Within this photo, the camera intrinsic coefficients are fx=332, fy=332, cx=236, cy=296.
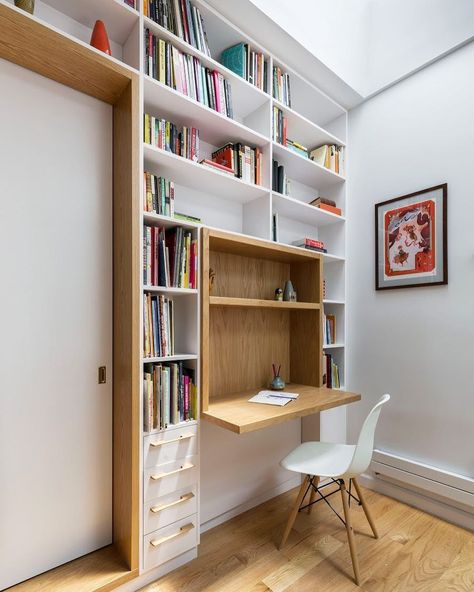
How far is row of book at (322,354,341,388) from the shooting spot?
2463mm

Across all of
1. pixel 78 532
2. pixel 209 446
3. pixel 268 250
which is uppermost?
pixel 268 250

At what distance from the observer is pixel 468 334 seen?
6.45 ft

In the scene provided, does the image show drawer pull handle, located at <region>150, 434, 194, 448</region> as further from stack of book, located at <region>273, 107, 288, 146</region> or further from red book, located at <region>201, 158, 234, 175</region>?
stack of book, located at <region>273, 107, 288, 146</region>

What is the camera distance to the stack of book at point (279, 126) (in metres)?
2.09

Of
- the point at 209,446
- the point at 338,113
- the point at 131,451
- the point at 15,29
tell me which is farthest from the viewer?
the point at 338,113

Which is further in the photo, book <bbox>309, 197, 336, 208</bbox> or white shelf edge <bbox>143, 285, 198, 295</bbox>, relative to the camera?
book <bbox>309, 197, 336, 208</bbox>

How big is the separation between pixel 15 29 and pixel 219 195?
1165 mm

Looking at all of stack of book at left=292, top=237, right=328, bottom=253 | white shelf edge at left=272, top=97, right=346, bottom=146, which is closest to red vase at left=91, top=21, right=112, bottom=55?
white shelf edge at left=272, top=97, right=346, bottom=146

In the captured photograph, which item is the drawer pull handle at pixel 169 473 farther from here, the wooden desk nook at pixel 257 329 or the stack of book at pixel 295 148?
the stack of book at pixel 295 148

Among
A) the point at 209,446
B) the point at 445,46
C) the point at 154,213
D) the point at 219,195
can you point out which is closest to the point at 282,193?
the point at 219,195

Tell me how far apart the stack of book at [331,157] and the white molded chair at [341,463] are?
1.74m

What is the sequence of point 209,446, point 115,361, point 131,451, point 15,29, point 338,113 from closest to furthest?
point 15,29 < point 131,451 < point 115,361 < point 209,446 < point 338,113

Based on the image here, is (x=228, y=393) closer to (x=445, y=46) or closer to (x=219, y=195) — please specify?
(x=219, y=195)

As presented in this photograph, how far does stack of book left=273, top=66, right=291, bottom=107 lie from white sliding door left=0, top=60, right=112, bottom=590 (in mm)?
1102
